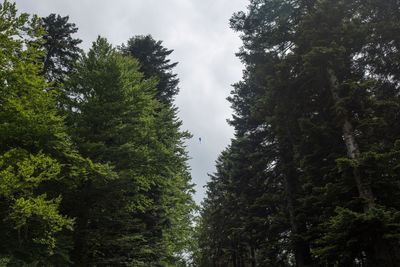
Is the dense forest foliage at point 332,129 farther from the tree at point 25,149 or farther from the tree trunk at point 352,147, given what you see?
the tree at point 25,149

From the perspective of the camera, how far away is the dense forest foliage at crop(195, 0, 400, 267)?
810 centimetres

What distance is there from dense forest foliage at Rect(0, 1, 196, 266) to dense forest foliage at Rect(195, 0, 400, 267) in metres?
6.45

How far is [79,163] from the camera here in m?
9.91

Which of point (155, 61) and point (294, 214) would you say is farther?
point (155, 61)

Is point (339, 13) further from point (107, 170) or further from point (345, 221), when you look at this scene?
point (107, 170)

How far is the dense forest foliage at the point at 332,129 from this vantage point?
8102 mm

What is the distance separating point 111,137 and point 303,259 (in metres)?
12.3

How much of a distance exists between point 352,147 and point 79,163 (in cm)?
1082

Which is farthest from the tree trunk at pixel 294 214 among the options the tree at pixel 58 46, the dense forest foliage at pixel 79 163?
the tree at pixel 58 46

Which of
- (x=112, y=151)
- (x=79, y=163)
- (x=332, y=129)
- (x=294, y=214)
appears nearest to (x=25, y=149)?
(x=79, y=163)

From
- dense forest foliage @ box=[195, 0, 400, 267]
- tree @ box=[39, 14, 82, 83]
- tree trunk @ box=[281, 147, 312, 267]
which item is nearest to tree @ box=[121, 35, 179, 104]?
tree @ box=[39, 14, 82, 83]

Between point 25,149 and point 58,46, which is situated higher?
point 58,46

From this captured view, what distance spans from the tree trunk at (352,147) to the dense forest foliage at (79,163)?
319 inches

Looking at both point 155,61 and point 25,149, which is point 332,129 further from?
point 155,61
